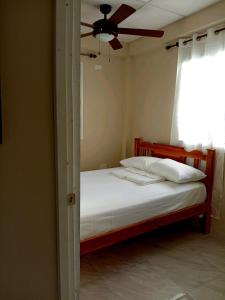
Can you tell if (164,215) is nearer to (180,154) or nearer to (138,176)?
(138,176)

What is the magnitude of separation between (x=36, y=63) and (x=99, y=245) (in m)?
1.67

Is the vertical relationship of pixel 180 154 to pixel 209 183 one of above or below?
above

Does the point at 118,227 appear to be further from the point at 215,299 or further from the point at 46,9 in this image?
the point at 46,9

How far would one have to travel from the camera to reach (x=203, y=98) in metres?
2.83

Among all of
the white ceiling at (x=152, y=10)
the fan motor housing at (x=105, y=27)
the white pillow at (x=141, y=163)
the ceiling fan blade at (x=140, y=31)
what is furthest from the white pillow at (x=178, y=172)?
the white ceiling at (x=152, y=10)

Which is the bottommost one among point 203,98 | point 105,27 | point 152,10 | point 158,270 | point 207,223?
point 158,270

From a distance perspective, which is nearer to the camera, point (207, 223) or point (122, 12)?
point (122, 12)

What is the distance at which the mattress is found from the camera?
Answer: 2.07 metres

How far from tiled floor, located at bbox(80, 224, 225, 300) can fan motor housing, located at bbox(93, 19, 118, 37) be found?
7.41 ft

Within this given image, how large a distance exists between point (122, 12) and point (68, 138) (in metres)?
1.59

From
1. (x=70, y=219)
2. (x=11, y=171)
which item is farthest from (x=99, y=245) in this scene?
(x=11, y=171)

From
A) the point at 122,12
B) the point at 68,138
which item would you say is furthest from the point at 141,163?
the point at 68,138

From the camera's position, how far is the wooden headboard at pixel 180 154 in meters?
2.83

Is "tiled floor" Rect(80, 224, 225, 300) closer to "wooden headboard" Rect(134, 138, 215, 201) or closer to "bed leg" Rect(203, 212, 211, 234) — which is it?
"bed leg" Rect(203, 212, 211, 234)
